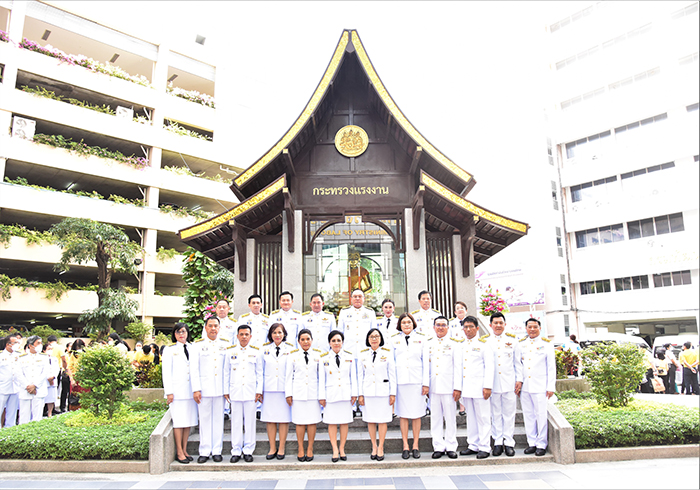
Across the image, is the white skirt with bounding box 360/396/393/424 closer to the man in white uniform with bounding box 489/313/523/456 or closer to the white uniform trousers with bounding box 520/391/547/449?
the man in white uniform with bounding box 489/313/523/456

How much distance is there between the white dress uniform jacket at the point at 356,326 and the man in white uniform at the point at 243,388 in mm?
1842

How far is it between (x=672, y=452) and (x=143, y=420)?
27.2 ft

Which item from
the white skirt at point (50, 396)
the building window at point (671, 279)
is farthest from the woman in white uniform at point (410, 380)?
the building window at point (671, 279)

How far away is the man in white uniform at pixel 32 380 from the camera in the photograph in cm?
1055

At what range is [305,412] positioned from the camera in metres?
7.22

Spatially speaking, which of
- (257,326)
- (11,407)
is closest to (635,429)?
(257,326)

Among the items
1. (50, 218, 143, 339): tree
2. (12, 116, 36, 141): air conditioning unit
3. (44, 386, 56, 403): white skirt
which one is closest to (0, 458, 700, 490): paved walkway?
(44, 386, 56, 403): white skirt

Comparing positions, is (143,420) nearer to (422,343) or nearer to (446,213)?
(422,343)

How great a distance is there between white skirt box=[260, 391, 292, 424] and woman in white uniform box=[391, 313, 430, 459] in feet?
5.52

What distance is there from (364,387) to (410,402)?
0.71 metres

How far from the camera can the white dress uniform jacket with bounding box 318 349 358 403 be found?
7.24m

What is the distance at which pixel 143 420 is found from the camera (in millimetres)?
8367

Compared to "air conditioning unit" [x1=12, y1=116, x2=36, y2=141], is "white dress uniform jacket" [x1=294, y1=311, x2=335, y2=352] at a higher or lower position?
lower

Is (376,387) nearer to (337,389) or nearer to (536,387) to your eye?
(337,389)
